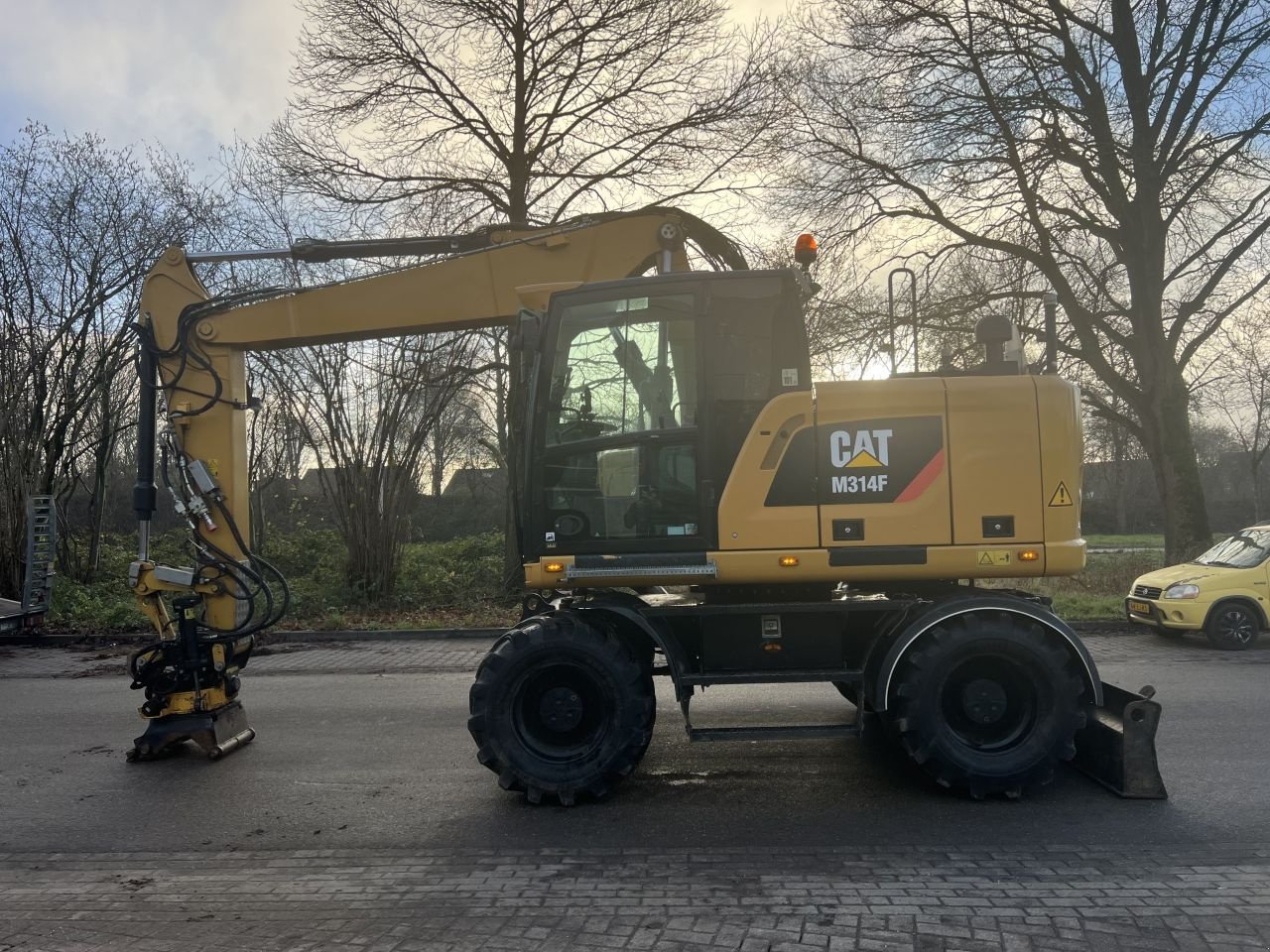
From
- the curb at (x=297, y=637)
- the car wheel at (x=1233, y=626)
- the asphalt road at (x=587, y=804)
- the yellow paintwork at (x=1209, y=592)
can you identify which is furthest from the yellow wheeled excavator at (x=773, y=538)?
the curb at (x=297, y=637)

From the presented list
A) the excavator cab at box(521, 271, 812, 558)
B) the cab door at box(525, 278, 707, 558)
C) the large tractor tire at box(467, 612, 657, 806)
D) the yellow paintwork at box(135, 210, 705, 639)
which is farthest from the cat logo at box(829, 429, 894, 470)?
the yellow paintwork at box(135, 210, 705, 639)

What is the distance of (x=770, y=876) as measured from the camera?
423cm

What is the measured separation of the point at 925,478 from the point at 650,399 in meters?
1.68

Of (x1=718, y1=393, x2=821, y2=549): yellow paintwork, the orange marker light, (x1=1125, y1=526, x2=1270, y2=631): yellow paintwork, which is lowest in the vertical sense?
(x1=1125, y1=526, x2=1270, y2=631): yellow paintwork

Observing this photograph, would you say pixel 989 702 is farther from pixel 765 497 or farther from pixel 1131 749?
pixel 765 497

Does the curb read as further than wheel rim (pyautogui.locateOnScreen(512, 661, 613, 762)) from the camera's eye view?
Yes

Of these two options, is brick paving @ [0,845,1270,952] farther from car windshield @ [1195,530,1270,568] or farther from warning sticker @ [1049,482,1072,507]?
car windshield @ [1195,530,1270,568]

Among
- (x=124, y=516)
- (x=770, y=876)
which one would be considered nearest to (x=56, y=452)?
(x=124, y=516)

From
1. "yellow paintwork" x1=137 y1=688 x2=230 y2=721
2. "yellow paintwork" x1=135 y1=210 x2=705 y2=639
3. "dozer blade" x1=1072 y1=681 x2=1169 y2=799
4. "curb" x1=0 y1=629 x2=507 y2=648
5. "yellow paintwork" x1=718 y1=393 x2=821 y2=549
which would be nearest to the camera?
"dozer blade" x1=1072 y1=681 x2=1169 y2=799

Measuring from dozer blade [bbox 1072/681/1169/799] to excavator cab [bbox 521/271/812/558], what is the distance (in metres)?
2.54

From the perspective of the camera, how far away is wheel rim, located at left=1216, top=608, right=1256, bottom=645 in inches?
413

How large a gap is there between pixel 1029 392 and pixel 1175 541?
42.3 feet

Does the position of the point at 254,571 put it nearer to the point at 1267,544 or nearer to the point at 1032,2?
the point at 1267,544

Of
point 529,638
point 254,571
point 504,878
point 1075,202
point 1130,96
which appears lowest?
point 504,878
